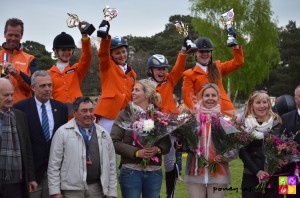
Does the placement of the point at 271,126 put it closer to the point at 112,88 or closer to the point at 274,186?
the point at 274,186

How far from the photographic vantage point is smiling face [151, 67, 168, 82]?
7332 millimetres

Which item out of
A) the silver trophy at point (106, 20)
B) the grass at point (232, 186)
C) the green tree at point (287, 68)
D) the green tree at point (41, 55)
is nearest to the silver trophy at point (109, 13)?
the silver trophy at point (106, 20)

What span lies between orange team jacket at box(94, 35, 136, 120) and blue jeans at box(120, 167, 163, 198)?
4.01 feet

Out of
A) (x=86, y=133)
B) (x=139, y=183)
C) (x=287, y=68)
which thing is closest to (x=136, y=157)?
(x=139, y=183)

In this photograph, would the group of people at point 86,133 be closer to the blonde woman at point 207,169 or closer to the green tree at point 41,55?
the blonde woman at point 207,169

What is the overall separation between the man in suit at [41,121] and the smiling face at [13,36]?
1.17 m

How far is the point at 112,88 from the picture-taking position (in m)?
6.74

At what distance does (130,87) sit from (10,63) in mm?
1773

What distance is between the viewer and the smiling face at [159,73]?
733 centimetres

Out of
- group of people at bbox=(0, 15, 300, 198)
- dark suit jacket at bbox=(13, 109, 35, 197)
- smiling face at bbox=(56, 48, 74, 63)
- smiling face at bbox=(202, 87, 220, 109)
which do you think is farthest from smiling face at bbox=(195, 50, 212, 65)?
dark suit jacket at bbox=(13, 109, 35, 197)

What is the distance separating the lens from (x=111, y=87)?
675 centimetres

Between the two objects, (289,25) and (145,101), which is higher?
(289,25)

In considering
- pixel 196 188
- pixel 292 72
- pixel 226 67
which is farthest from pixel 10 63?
pixel 292 72

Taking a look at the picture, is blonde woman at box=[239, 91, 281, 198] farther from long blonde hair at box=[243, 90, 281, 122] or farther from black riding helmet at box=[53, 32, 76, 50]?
black riding helmet at box=[53, 32, 76, 50]
